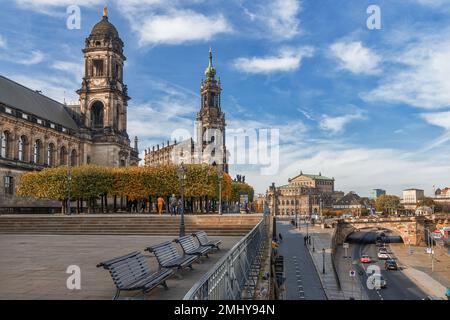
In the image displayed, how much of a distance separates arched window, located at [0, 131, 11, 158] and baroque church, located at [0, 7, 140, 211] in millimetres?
2232

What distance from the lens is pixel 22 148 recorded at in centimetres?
6334

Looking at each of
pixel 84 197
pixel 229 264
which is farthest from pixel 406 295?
pixel 229 264

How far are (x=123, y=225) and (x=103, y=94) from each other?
55.2m

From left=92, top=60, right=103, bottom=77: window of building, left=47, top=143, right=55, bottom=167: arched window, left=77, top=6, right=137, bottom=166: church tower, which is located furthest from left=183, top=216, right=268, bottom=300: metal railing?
left=92, top=60, right=103, bottom=77: window of building

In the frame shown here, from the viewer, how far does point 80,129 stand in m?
77.9

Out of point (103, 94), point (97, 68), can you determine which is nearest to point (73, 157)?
point (103, 94)

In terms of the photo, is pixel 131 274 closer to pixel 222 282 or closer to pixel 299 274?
pixel 222 282

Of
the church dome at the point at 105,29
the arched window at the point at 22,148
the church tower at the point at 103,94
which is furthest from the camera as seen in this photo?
the church dome at the point at 105,29

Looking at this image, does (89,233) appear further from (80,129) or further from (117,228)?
(80,129)

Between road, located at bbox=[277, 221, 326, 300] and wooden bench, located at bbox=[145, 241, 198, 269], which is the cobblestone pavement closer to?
wooden bench, located at bbox=[145, 241, 198, 269]

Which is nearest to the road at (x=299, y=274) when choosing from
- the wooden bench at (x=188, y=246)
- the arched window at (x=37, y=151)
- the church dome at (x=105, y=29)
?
the wooden bench at (x=188, y=246)

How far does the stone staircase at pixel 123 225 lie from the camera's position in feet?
90.8

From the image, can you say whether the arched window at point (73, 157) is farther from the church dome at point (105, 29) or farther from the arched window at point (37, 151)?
the church dome at point (105, 29)
